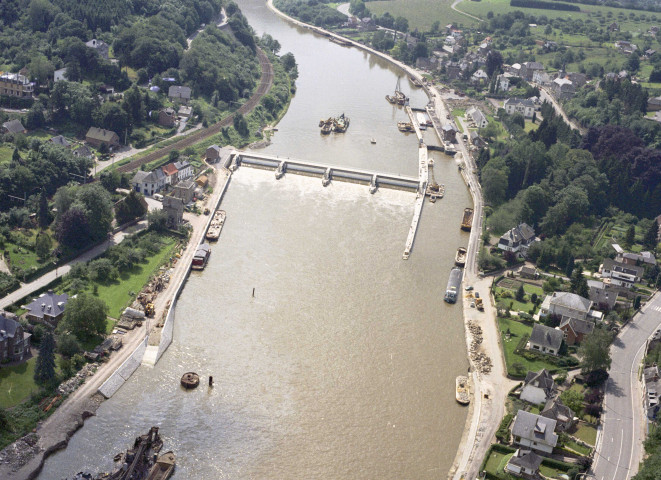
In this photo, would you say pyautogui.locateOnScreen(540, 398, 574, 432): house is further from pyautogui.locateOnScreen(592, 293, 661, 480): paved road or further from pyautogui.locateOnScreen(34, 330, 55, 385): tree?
pyautogui.locateOnScreen(34, 330, 55, 385): tree

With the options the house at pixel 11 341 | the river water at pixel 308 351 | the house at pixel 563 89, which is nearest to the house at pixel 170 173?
the river water at pixel 308 351

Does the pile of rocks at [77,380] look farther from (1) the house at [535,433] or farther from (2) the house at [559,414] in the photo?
(2) the house at [559,414]

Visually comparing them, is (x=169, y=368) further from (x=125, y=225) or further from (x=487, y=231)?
(x=487, y=231)

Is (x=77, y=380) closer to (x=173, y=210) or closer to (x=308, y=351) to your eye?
(x=308, y=351)

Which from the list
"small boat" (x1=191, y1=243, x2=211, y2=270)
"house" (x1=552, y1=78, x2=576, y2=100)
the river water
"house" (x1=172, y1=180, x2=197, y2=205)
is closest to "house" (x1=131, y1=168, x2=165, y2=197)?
"house" (x1=172, y1=180, x2=197, y2=205)

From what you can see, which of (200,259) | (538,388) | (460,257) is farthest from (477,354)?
(200,259)
